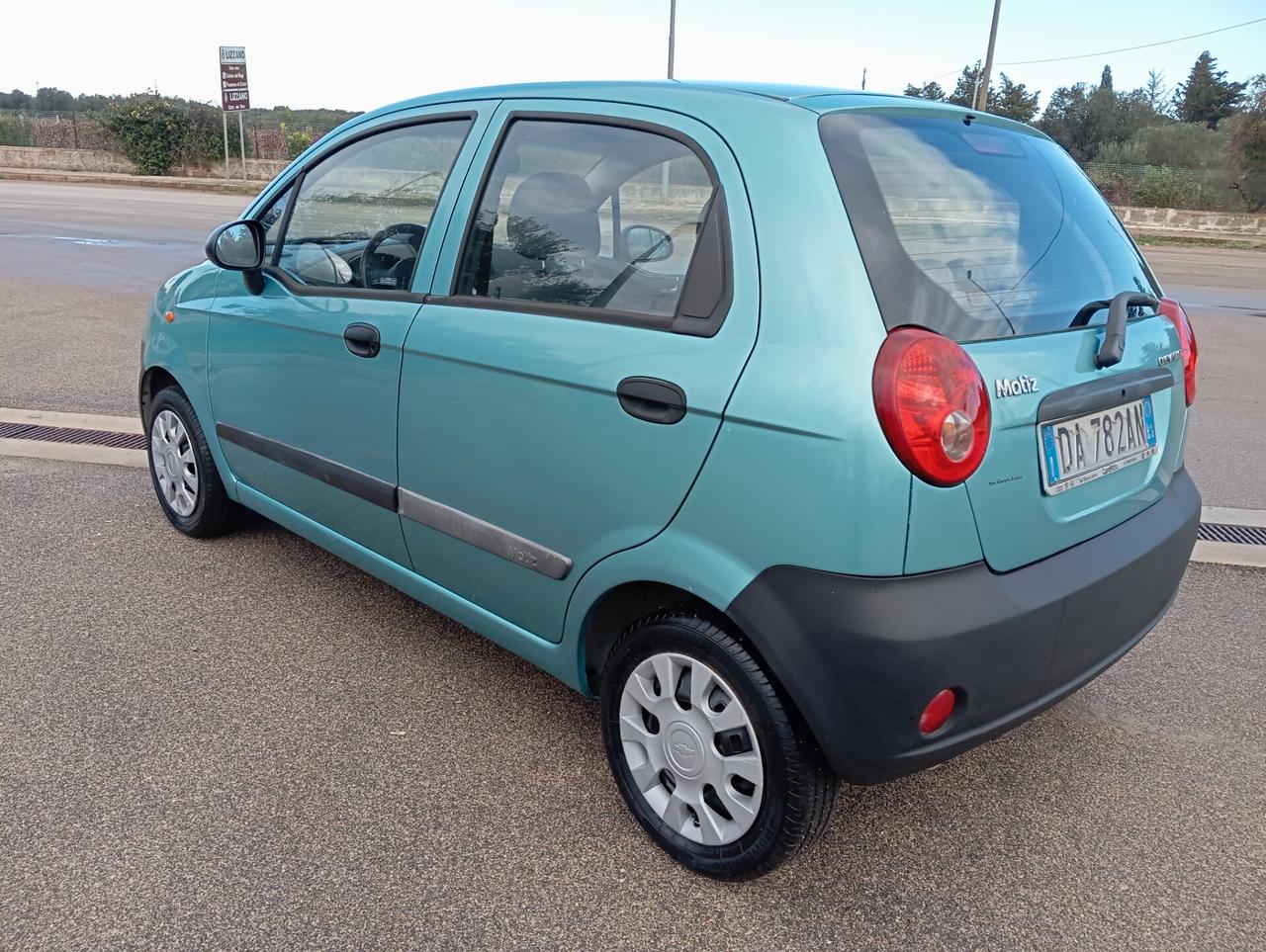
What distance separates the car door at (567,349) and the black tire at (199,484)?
1415 mm

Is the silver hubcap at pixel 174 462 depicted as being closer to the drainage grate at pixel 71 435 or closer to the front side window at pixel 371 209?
the front side window at pixel 371 209

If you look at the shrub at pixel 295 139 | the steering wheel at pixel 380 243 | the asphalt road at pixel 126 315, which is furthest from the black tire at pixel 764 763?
the shrub at pixel 295 139

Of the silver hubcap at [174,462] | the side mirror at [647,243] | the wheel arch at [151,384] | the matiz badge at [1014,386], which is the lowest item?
the silver hubcap at [174,462]

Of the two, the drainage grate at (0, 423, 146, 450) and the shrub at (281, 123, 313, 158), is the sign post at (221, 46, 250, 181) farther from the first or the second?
the drainage grate at (0, 423, 146, 450)

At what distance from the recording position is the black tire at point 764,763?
6.89ft

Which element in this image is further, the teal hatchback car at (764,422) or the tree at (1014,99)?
the tree at (1014,99)

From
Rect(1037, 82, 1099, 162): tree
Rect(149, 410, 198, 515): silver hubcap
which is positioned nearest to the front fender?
Rect(149, 410, 198, 515): silver hubcap

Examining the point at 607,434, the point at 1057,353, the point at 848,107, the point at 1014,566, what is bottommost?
the point at 1014,566

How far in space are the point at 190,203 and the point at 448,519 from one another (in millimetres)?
23458

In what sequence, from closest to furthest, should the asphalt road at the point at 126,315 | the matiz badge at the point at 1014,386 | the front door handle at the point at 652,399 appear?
the matiz badge at the point at 1014,386
the front door handle at the point at 652,399
the asphalt road at the point at 126,315

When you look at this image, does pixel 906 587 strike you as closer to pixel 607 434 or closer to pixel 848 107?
pixel 607 434

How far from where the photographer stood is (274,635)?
340cm

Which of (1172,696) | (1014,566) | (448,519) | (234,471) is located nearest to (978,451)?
(1014,566)

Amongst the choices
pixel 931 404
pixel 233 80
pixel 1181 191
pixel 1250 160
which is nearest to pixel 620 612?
pixel 931 404
